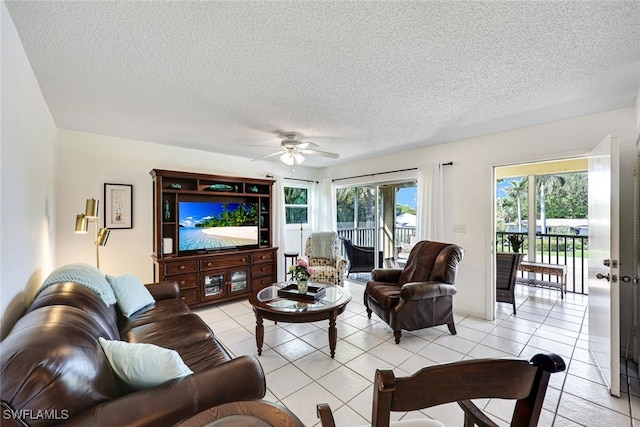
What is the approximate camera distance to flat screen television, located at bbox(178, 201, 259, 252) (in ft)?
12.6

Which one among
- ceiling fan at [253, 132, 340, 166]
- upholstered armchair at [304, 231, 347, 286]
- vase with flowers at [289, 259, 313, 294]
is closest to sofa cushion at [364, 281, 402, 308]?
vase with flowers at [289, 259, 313, 294]

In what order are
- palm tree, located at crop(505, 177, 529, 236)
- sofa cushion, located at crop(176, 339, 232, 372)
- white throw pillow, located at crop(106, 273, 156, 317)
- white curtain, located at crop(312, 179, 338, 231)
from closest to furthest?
sofa cushion, located at crop(176, 339, 232, 372), white throw pillow, located at crop(106, 273, 156, 317), palm tree, located at crop(505, 177, 529, 236), white curtain, located at crop(312, 179, 338, 231)

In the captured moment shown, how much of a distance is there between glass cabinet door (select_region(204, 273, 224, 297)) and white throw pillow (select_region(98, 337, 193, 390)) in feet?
8.99

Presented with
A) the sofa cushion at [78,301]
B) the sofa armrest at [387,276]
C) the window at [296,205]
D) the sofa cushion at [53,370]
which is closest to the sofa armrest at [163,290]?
the sofa cushion at [78,301]

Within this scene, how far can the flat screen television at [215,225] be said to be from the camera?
385 cm

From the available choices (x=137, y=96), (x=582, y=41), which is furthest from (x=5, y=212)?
(x=582, y=41)

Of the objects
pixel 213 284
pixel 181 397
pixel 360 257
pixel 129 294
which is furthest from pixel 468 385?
pixel 360 257

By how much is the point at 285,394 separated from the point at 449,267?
6.92 ft

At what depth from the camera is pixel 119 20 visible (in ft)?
4.63

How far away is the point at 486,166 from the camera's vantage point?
346cm

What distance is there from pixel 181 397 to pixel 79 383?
35cm

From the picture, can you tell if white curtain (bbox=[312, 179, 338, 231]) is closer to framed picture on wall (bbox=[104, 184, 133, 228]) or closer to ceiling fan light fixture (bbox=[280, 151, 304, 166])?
ceiling fan light fixture (bbox=[280, 151, 304, 166])

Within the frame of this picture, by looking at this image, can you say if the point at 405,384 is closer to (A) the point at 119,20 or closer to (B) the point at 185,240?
(A) the point at 119,20

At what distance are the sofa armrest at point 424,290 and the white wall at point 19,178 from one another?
9.31 feet
